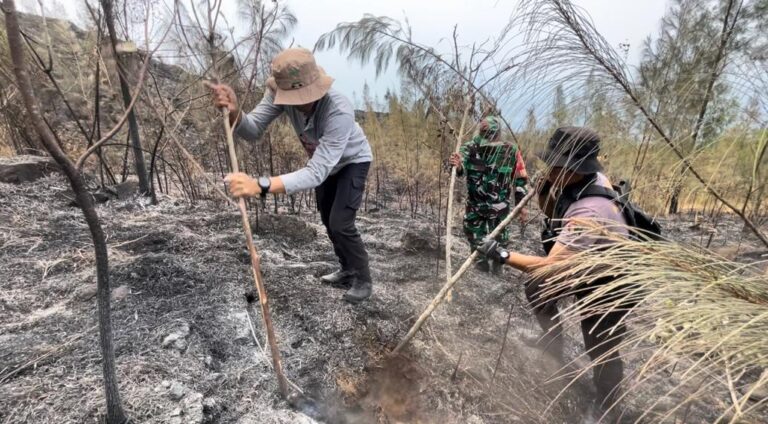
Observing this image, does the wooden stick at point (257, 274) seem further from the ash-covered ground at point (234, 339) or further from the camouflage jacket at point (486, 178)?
the camouflage jacket at point (486, 178)

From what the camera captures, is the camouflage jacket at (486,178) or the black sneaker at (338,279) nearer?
the black sneaker at (338,279)

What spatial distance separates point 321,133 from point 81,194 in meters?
1.35

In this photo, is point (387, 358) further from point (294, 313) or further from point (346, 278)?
point (346, 278)

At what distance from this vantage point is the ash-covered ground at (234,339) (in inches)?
62.3

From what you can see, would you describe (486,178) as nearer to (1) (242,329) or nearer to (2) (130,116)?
(1) (242,329)

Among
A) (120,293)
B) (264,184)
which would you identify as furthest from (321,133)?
(120,293)

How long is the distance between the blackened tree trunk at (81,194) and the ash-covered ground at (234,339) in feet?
0.62

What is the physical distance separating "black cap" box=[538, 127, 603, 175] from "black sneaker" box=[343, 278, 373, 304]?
1.41m

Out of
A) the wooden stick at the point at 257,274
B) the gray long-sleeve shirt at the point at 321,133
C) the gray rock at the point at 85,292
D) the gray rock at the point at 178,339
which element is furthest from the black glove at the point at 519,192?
the gray rock at the point at 85,292

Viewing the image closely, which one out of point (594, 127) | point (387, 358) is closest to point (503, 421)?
point (387, 358)

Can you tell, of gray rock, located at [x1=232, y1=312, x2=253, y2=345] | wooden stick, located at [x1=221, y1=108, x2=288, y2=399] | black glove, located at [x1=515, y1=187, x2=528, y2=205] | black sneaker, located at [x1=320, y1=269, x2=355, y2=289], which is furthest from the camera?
black glove, located at [x1=515, y1=187, x2=528, y2=205]

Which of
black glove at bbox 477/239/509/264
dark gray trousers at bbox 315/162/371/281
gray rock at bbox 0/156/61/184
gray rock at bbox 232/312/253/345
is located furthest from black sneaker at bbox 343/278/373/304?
gray rock at bbox 0/156/61/184

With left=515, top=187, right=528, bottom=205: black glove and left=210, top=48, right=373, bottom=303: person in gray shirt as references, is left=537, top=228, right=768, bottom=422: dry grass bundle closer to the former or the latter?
left=210, top=48, right=373, bottom=303: person in gray shirt

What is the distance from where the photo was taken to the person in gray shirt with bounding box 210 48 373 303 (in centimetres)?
189
